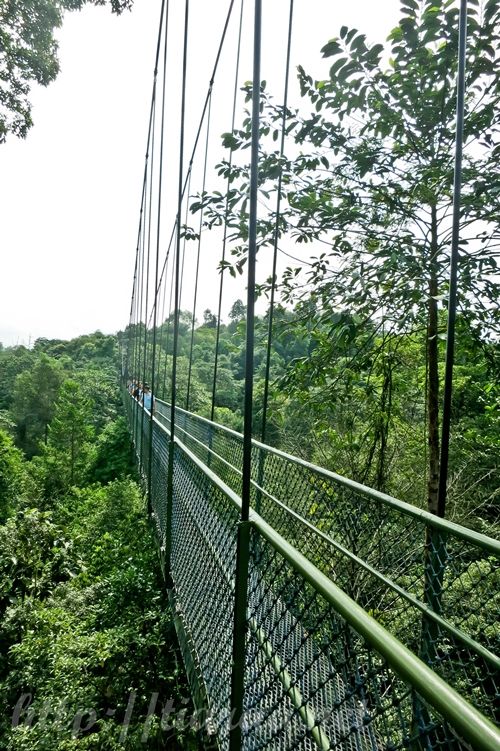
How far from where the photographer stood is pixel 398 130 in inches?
91.5

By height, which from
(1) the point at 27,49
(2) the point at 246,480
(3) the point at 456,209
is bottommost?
(2) the point at 246,480

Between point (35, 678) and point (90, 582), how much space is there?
2352 millimetres

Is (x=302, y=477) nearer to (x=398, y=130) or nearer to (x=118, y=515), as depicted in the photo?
(x=398, y=130)

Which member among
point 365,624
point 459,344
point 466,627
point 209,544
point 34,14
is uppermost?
point 34,14

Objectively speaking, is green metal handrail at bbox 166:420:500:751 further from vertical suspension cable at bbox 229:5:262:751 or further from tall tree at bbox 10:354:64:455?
tall tree at bbox 10:354:64:455

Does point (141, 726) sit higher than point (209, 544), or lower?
lower

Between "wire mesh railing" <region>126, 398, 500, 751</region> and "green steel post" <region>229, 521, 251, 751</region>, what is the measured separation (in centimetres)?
2

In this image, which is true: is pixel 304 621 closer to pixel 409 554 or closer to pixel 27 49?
pixel 409 554

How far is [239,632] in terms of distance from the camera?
0.96m

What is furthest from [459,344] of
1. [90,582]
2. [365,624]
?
[90,582]

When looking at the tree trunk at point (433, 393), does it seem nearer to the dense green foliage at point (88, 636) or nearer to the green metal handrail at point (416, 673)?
the dense green foliage at point (88, 636)

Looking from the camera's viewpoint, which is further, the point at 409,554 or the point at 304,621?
the point at 409,554

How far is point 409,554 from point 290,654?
0.77 metres

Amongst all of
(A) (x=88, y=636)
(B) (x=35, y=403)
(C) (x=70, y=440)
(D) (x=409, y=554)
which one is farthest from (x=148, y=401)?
(B) (x=35, y=403)
